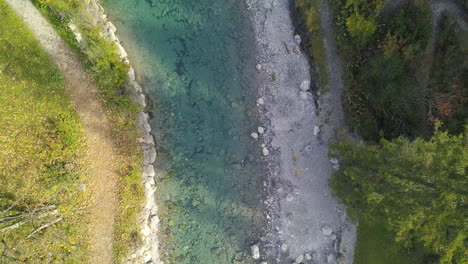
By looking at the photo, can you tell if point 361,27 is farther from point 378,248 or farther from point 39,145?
point 39,145

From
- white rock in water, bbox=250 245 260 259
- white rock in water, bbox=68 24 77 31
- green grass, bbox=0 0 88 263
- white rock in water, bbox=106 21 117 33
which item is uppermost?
white rock in water, bbox=68 24 77 31

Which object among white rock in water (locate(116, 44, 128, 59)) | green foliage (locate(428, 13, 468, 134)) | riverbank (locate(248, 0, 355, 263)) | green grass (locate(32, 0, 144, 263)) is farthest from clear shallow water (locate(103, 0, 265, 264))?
green foliage (locate(428, 13, 468, 134))

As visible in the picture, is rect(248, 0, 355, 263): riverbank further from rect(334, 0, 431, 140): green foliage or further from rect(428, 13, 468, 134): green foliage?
rect(428, 13, 468, 134): green foliage

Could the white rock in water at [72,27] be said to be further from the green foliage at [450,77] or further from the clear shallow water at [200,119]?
the green foliage at [450,77]

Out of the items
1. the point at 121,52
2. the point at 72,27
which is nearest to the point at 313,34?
the point at 121,52

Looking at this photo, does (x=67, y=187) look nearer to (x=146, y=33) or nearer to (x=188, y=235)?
(x=188, y=235)

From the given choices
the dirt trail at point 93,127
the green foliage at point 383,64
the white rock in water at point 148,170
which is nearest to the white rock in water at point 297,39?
the green foliage at point 383,64
